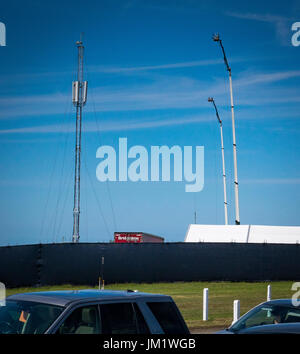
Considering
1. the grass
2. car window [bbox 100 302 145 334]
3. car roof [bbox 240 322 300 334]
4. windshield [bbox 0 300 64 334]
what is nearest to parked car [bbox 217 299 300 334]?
car roof [bbox 240 322 300 334]

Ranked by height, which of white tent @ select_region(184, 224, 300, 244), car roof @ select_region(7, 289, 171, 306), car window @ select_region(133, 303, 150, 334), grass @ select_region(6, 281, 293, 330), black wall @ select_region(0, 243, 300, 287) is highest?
white tent @ select_region(184, 224, 300, 244)

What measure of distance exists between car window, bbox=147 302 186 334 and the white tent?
123 feet

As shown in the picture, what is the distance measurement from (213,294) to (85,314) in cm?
2409

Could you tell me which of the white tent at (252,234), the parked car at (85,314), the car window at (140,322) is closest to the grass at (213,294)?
the white tent at (252,234)

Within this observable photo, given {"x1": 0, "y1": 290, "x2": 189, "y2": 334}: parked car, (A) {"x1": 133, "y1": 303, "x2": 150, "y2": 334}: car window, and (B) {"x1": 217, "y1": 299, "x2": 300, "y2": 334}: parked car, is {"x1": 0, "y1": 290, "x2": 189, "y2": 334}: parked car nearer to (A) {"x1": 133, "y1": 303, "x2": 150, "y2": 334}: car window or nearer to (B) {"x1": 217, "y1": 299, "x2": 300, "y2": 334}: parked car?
(A) {"x1": 133, "y1": 303, "x2": 150, "y2": 334}: car window

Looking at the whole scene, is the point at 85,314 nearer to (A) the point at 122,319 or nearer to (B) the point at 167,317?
(A) the point at 122,319

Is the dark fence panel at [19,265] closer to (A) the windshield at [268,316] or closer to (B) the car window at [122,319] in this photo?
(A) the windshield at [268,316]

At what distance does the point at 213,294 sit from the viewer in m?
30.1

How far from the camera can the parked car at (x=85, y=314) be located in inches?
257

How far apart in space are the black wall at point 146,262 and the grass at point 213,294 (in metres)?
0.55

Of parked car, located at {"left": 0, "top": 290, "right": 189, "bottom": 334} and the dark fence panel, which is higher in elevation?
parked car, located at {"left": 0, "top": 290, "right": 189, "bottom": 334}

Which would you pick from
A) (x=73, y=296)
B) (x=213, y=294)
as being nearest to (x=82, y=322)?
(x=73, y=296)

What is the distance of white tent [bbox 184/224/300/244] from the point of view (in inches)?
1768
